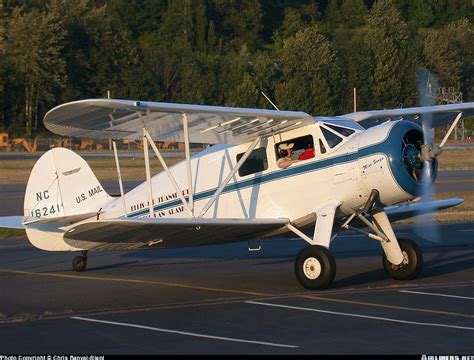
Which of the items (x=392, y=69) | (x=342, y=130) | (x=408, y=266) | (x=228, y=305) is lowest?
(x=228, y=305)

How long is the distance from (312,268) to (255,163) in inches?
78.8

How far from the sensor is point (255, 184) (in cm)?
1434

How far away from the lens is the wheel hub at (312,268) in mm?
13172

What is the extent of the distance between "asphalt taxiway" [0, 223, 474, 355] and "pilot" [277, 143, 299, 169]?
1.64m

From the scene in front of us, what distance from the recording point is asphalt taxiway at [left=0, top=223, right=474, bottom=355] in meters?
9.71

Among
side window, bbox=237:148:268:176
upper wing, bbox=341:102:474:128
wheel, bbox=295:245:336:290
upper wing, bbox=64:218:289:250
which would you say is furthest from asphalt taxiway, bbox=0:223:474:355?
upper wing, bbox=341:102:474:128

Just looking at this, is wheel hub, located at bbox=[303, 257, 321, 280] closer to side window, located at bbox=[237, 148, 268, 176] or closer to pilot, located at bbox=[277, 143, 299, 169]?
pilot, located at bbox=[277, 143, 299, 169]

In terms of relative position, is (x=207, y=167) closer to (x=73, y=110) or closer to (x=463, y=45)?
(x=73, y=110)

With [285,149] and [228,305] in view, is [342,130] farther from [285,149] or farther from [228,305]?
[228,305]

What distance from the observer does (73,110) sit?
41.4 feet

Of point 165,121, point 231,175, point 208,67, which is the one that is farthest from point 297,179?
point 208,67

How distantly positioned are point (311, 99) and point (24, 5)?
27115mm

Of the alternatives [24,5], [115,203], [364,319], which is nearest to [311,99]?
[24,5]

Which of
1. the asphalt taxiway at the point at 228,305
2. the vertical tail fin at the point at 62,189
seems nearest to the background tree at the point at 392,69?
the asphalt taxiway at the point at 228,305
